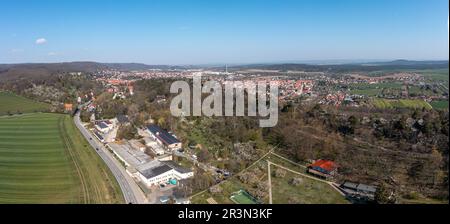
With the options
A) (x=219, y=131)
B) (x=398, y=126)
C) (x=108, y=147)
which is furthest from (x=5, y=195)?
(x=398, y=126)

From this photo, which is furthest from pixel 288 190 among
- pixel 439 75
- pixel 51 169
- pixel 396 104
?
pixel 396 104

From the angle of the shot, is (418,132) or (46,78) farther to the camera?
(46,78)

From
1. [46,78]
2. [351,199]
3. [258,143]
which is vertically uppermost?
[46,78]

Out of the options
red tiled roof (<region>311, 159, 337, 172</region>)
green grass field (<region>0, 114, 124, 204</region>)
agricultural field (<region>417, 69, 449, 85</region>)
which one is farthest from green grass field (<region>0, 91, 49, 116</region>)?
agricultural field (<region>417, 69, 449, 85</region>)

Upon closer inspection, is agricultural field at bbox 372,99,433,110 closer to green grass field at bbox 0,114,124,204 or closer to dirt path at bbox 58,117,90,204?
green grass field at bbox 0,114,124,204
